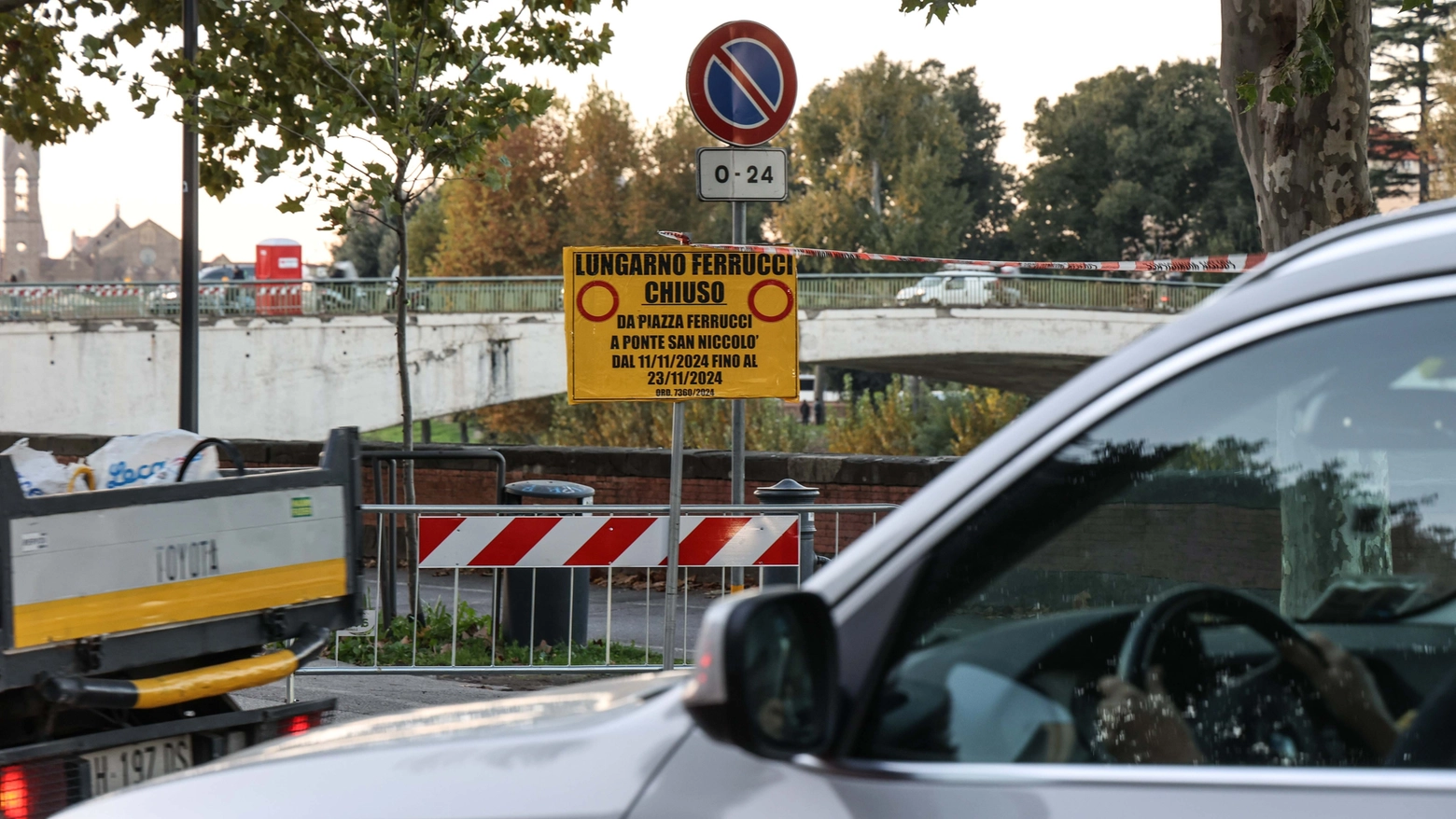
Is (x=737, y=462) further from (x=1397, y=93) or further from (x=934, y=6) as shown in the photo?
(x=1397, y=93)

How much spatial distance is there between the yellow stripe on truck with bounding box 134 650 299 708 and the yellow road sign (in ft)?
7.32

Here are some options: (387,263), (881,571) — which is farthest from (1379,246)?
(387,263)

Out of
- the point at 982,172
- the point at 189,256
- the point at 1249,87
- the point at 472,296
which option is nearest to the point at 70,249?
the point at 982,172

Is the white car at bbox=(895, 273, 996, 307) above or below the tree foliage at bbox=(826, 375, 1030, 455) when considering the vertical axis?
above

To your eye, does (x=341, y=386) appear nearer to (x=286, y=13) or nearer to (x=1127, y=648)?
(x=286, y=13)

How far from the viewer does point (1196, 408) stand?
149cm

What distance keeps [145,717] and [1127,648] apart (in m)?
3.67

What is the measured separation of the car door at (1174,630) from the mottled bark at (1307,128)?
523 cm

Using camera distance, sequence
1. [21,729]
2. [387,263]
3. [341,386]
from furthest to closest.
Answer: [387,263], [341,386], [21,729]

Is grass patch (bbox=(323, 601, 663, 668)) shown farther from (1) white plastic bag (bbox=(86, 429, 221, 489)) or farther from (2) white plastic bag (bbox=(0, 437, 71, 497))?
(2) white plastic bag (bbox=(0, 437, 71, 497))

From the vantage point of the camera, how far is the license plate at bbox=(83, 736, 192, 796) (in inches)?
161

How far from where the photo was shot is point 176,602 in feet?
14.2

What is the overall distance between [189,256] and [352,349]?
85.0ft

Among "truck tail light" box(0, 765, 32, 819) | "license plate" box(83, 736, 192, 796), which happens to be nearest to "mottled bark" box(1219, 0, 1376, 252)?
"license plate" box(83, 736, 192, 796)
